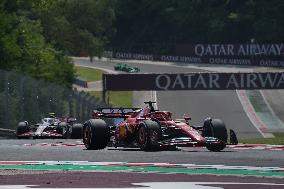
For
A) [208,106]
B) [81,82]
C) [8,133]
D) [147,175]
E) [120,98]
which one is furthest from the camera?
[81,82]

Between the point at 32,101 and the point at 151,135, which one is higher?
the point at 32,101

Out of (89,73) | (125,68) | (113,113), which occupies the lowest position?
(113,113)

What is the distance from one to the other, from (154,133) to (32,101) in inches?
776

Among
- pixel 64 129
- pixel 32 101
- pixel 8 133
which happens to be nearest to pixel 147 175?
pixel 64 129

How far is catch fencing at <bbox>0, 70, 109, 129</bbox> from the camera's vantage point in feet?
123

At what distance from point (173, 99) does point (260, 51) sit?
47190 mm

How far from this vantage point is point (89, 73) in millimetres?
115562

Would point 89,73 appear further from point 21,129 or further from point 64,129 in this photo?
point 21,129

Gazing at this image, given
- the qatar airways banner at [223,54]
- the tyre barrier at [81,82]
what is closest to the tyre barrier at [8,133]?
the tyre barrier at [81,82]

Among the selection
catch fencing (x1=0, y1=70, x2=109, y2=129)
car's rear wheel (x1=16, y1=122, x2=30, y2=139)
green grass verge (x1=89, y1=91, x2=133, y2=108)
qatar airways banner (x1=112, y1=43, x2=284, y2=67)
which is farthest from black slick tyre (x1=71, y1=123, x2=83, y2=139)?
qatar airways banner (x1=112, y1=43, x2=284, y2=67)

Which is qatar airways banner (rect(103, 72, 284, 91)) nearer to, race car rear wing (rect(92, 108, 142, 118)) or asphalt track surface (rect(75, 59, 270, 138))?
asphalt track surface (rect(75, 59, 270, 138))

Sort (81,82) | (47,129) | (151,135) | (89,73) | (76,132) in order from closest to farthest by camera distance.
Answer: (151,135) < (76,132) < (47,129) < (81,82) < (89,73)

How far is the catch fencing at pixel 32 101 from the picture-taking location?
1480 inches

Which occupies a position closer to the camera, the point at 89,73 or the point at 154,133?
the point at 154,133
